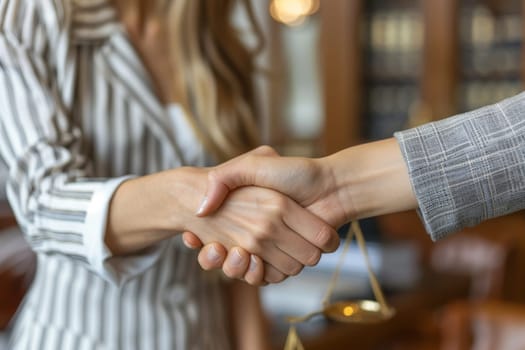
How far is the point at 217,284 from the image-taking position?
123cm

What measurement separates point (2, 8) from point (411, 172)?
498mm

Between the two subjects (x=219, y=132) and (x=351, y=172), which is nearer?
(x=351, y=172)

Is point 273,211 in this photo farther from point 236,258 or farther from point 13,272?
point 13,272

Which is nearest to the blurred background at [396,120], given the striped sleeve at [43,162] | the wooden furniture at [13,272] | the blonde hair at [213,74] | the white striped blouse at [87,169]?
the wooden furniture at [13,272]

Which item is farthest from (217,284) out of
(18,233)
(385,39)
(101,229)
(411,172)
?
(385,39)

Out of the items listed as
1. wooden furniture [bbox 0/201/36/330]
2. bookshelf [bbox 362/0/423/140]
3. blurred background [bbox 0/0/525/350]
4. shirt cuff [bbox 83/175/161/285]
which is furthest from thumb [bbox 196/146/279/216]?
bookshelf [bbox 362/0/423/140]

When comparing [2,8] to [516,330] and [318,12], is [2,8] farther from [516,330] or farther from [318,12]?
[318,12]

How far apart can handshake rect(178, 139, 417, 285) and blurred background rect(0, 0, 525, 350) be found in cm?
50

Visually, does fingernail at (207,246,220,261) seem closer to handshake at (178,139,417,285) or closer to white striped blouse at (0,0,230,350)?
handshake at (178,139,417,285)

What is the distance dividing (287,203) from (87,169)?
0.87 ft

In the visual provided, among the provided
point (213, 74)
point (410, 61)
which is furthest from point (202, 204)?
point (410, 61)

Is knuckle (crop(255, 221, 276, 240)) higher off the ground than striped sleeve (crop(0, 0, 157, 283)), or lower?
lower

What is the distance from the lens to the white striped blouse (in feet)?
3.13

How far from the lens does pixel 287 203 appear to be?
2.94ft
